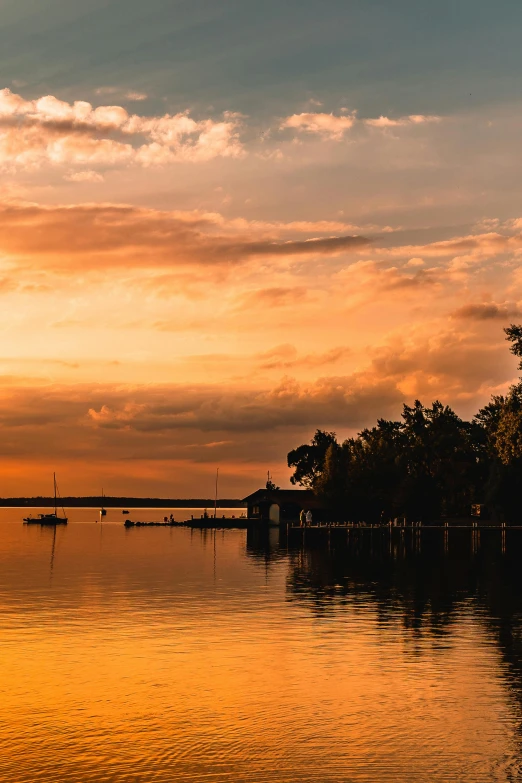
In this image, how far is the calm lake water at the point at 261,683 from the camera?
21.4 m

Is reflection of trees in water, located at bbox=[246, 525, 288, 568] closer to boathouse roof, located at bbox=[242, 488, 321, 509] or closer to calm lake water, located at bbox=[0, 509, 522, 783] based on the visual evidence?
boathouse roof, located at bbox=[242, 488, 321, 509]

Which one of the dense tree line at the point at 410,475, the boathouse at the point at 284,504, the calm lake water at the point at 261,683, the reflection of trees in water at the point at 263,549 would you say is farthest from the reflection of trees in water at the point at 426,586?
the boathouse at the point at 284,504

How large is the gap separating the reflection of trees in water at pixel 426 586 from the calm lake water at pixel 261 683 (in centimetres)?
25

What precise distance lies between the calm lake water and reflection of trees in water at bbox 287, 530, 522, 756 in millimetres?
252

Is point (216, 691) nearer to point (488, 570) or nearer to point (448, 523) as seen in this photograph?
point (488, 570)

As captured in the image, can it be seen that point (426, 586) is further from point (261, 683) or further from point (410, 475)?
point (410, 475)

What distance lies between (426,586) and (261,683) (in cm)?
3850

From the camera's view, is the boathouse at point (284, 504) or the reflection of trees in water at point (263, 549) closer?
the reflection of trees in water at point (263, 549)

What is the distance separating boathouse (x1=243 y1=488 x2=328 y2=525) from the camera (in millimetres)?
175875

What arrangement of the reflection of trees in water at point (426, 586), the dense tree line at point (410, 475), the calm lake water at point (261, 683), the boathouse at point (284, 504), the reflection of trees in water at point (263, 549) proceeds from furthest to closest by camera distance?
1. the boathouse at point (284, 504)
2. the dense tree line at point (410, 475)
3. the reflection of trees in water at point (263, 549)
4. the reflection of trees in water at point (426, 586)
5. the calm lake water at point (261, 683)

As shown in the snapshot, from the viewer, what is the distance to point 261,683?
30.1 meters

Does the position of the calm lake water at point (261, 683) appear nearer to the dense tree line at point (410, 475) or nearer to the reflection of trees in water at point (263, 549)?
the reflection of trees in water at point (263, 549)

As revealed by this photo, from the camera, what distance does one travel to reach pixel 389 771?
20.6 meters

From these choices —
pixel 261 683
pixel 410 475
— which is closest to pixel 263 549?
pixel 410 475
